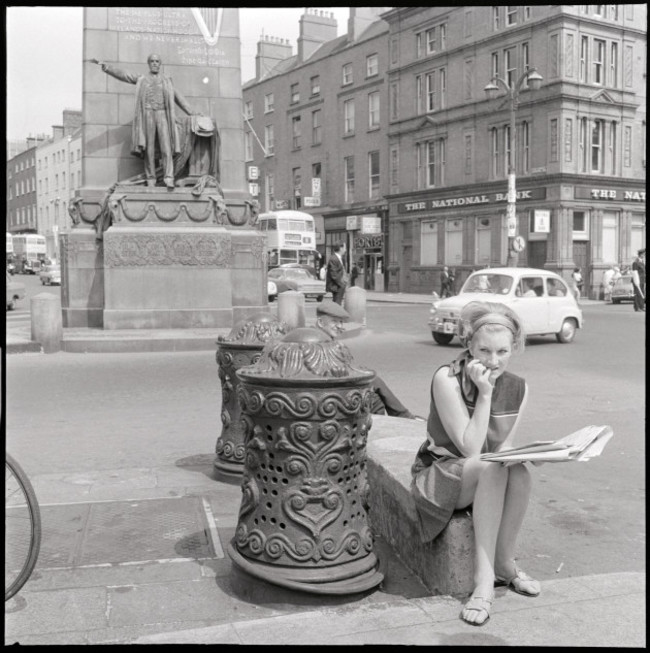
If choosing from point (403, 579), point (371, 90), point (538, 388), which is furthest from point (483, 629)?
point (371, 90)

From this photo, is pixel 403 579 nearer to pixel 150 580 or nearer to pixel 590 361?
pixel 150 580

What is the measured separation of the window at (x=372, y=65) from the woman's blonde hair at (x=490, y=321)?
45.6 m

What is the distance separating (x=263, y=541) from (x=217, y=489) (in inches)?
81.8

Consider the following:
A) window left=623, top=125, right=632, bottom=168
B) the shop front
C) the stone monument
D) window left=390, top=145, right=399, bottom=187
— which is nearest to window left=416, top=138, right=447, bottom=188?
the shop front

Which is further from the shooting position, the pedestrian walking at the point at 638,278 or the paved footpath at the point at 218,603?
the pedestrian walking at the point at 638,278

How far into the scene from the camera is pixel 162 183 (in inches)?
639

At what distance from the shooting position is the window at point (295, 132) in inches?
2119

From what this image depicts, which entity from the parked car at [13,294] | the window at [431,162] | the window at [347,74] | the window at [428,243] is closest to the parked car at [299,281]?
the parked car at [13,294]

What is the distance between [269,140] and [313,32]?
25.4ft

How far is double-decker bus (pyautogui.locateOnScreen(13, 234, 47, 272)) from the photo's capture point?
68.4 m

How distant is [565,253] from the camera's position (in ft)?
120

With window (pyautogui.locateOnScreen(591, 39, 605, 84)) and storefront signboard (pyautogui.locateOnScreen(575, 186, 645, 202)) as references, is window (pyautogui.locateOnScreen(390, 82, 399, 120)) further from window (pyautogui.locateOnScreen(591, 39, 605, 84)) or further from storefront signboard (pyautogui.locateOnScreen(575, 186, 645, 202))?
storefront signboard (pyautogui.locateOnScreen(575, 186, 645, 202))

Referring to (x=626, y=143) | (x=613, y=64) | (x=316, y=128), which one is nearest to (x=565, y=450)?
(x=613, y=64)

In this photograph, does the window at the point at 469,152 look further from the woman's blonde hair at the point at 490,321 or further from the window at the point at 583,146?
the woman's blonde hair at the point at 490,321
